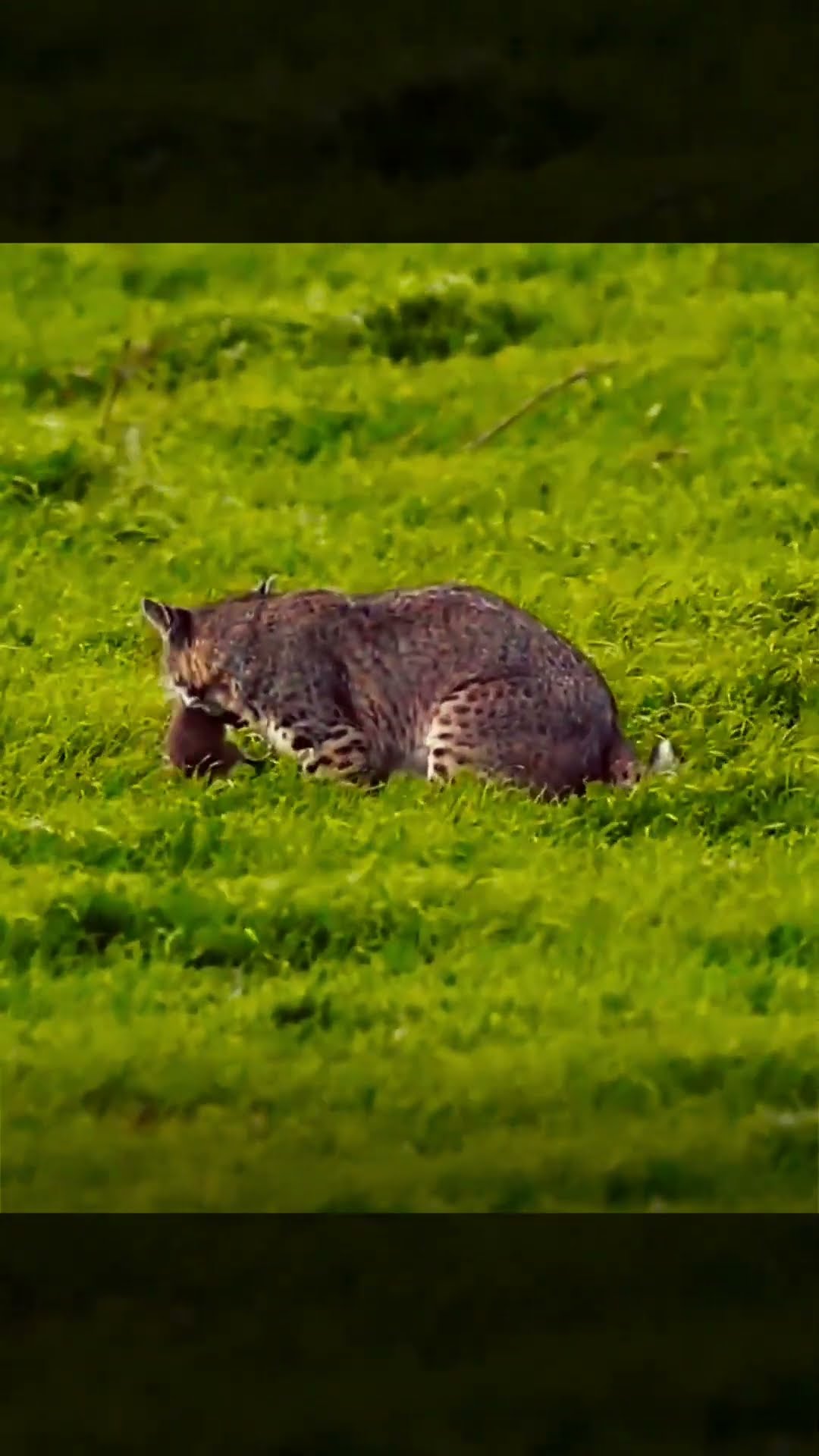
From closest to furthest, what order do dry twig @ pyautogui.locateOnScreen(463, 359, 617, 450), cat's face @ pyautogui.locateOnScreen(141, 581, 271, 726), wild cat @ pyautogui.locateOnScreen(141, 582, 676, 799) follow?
wild cat @ pyautogui.locateOnScreen(141, 582, 676, 799) → cat's face @ pyautogui.locateOnScreen(141, 581, 271, 726) → dry twig @ pyautogui.locateOnScreen(463, 359, 617, 450)

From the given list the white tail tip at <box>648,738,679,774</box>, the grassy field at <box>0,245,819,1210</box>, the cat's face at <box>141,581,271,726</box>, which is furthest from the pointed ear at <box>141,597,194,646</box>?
the white tail tip at <box>648,738,679,774</box>

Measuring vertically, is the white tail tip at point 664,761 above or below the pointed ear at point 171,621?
below

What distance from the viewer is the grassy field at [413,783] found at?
1003cm

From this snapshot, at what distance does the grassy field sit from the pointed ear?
17.5 inches

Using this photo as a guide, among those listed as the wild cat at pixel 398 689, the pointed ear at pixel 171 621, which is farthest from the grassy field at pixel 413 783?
the pointed ear at pixel 171 621

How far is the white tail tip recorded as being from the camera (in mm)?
13195

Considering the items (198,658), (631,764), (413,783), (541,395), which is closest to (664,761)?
(631,764)

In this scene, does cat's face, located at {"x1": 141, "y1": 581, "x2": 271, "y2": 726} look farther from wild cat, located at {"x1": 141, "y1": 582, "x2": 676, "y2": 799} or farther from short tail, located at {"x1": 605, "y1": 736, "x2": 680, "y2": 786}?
short tail, located at {"x1": 605, "y1": 736, "x2": 680, "y2": 786}

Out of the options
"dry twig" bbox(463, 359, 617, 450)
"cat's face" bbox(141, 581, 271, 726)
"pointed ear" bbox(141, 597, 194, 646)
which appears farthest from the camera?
"dry twig" bbox(463, 359, 617, 450)

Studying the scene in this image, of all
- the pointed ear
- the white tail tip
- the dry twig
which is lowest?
the dry twig

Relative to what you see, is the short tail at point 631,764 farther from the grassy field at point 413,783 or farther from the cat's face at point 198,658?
the cat's face at point 198,658
